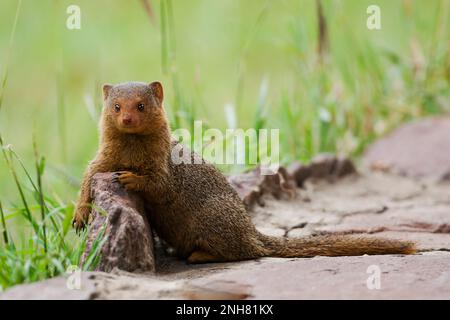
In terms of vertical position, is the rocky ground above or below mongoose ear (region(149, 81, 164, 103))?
below

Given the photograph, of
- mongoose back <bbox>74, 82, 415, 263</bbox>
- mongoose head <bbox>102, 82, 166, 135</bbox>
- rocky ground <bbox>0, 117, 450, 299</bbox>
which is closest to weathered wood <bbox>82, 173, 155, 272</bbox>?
rocky ground <bbox>0, 117, 450, 299</bbox>

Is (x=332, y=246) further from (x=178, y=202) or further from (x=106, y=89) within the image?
(x=106, y=89)

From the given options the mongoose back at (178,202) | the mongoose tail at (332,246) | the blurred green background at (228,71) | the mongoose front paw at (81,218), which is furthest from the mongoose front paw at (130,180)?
the blurred green background at (228,71)

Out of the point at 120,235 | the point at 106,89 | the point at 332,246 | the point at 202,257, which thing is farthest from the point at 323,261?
the point at 106,89

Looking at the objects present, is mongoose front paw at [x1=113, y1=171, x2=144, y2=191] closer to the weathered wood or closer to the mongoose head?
the weathered wood

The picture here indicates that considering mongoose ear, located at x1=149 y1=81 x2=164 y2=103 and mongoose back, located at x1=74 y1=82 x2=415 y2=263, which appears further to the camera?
mongoose ear, located at x1=149 y1=81 x2=164 y2=103

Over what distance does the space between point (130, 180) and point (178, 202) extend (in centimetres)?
27

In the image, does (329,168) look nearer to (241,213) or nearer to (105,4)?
(241,213)

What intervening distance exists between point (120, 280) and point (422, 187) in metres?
3.18

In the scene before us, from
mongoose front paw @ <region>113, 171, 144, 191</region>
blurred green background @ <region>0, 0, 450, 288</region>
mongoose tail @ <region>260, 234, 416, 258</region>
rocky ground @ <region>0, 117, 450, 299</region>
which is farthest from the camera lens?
blurred green background @ <region>0, 0, 450, 288</region>

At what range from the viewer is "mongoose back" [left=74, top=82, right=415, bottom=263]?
3141 millimetres

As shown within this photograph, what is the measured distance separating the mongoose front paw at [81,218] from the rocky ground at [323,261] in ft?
1.29

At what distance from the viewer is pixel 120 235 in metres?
2.70
